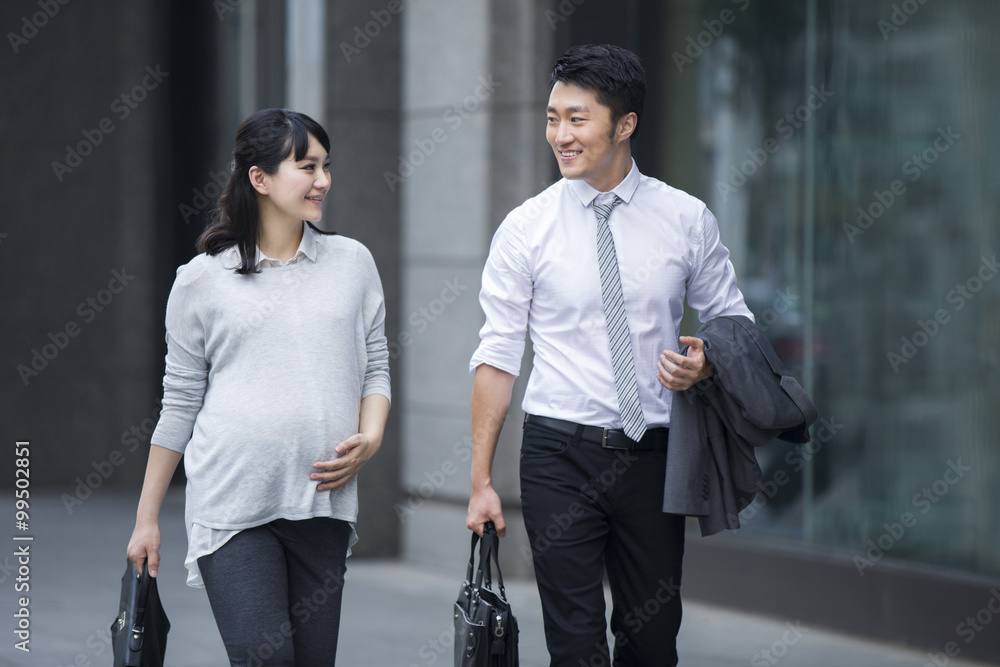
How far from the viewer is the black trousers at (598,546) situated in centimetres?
373

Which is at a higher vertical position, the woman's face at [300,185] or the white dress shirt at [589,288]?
the woman's face at [300,185]

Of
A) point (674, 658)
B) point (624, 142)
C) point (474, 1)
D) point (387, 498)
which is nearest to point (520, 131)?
point (474, 1)

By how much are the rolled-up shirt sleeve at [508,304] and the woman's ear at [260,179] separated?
0.66m

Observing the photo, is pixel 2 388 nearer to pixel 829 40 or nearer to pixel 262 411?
pixel 829 40

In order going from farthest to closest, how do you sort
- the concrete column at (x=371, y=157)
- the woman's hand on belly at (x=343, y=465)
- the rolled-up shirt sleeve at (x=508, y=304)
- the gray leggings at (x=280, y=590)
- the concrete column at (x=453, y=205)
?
the concrete column at (x=371, y=157), the concrete column at (x=453, y=205), the rolled-up shirt sleeve at (x=508, y=304), the woman's hand on belly at (x=343, y=465), the gray leggings at (x=280, y=590)

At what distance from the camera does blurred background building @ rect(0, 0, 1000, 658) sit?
6.20m

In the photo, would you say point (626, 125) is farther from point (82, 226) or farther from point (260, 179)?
point (82, 226)

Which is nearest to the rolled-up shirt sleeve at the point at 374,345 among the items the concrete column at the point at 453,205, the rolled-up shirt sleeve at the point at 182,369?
the rolled-up shirt sleeve at the point at 182,369

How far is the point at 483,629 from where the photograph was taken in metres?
3.53

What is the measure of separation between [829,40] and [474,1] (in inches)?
81.3

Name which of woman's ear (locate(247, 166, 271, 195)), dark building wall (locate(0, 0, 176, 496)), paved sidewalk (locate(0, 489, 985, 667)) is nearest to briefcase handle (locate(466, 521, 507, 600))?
woman's ear (locate(247, 166, 271, 195))

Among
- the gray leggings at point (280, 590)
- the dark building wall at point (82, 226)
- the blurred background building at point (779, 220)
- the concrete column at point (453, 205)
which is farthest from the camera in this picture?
the dark building wall at point (82, 226)

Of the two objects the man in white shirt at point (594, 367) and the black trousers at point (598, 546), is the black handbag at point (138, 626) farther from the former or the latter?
the black trousers at point (598, 546)

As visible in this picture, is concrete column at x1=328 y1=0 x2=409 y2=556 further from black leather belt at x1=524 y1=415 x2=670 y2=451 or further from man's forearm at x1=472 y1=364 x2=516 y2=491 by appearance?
black leather belt at x1=524 y1=415 x2=670 y2=451
